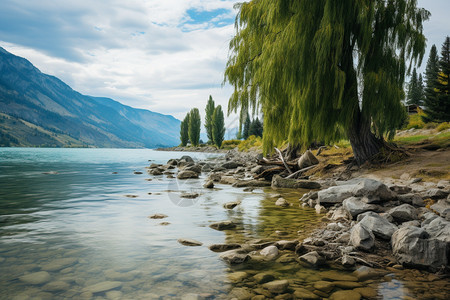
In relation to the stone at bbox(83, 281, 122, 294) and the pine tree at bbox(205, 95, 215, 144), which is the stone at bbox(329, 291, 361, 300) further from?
the pine tree at bbox(205, 95, 215, 144)

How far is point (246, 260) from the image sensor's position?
4.53 metres

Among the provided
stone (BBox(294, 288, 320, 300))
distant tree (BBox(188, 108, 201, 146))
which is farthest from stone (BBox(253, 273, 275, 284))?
distant tree (BBox(188, 108, 201, 146))

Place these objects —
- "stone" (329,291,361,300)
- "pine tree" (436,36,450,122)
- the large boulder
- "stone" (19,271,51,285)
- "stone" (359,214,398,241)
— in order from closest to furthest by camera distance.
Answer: "stone" (329,291,361,300) < "stone" (19,271,51,285) < the large boulder < "stone" (359,214,398,241) < "pine tree" (436,36,450,122)

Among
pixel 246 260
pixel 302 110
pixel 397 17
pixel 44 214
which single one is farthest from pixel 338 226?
pixel 397 17

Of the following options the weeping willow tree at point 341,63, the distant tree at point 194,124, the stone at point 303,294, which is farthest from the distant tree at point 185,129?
the stone at point 303,294

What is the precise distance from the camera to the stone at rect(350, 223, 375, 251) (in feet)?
15.1

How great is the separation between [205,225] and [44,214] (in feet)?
14.5

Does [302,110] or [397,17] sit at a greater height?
[397,17]

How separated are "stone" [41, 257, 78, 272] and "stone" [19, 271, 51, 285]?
0.47ft

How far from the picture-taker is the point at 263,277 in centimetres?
394

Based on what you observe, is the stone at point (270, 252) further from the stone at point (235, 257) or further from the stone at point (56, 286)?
the stone at point (56, 286)

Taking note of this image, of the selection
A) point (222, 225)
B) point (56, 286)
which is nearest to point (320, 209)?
point (222, 225)

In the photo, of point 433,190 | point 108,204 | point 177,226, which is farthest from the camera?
point 108,204

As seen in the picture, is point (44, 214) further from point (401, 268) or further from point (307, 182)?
point (307, 182)
